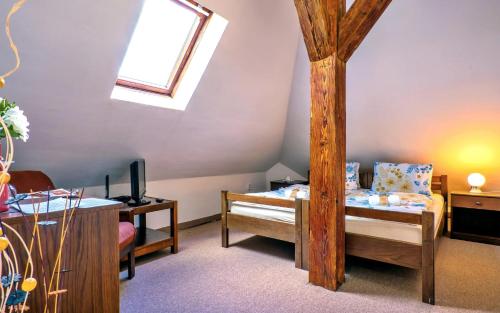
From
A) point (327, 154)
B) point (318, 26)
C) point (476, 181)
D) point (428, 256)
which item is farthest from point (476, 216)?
point (318, 26)

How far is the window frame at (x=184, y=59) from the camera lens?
93.1 inches

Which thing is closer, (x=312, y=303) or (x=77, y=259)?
(x=77, y=259)

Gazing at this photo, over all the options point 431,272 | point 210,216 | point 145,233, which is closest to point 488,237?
point 431,272

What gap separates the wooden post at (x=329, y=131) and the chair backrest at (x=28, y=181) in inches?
78.7

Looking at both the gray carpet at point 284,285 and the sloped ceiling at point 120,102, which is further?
the gray carpet at point 284,285

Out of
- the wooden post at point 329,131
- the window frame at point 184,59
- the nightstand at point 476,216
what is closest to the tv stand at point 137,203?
the window frame at point 184,59

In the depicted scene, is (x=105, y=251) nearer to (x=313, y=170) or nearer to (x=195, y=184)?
(x=313, y=170)

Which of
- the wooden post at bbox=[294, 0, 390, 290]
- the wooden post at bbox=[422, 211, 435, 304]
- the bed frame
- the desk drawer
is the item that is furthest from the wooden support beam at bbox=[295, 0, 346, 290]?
the desk drawer

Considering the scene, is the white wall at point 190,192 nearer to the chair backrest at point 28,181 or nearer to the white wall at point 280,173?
the white wall at point 280,173

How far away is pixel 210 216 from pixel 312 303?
2.50 metres

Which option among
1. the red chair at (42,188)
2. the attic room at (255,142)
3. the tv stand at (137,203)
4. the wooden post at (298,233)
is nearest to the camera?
the attic room at (255,142)

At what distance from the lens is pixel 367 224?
2.32 meters

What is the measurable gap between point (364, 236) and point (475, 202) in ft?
5.90

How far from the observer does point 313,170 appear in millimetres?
2221
